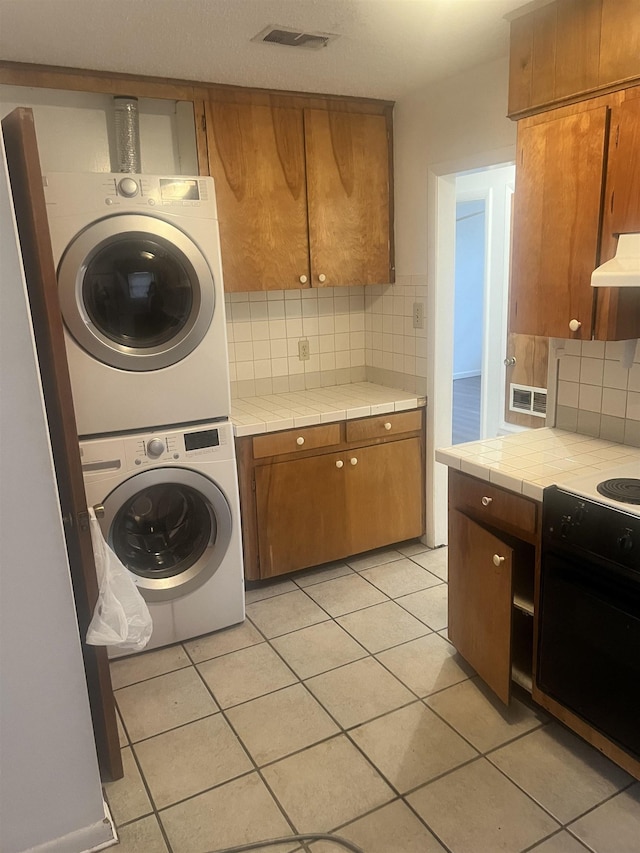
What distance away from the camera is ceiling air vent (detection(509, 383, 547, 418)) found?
3.54 m

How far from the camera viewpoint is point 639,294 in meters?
2.00

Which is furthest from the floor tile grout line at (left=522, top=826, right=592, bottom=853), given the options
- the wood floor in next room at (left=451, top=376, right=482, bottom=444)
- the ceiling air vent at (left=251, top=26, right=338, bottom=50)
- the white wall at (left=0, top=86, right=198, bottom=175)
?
the wood floor in next room at (left=451, top=376, right=482, bottom=444)

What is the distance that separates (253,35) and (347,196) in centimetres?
104

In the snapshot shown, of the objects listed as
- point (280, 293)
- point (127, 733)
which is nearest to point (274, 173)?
point (280, 293)

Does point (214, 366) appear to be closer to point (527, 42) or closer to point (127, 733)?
point (127, 733)

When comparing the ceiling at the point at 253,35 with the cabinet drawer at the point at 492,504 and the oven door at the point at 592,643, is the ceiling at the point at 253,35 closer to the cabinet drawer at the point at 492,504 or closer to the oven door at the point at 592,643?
the cabinet drawer at the point at 492,504

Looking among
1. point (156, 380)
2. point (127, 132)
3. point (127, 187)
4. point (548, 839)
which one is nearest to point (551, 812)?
point (548, 839)

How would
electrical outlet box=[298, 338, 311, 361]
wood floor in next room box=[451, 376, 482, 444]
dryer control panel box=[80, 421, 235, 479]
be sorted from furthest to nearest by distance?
1. wood floor in next room box=[451, 376, 482, 444]
2. electrical outlet box=[298, 338, 311, 361]
3. dryer control panel box=[80, 421, 235, 479]

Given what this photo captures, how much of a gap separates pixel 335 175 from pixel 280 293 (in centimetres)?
66

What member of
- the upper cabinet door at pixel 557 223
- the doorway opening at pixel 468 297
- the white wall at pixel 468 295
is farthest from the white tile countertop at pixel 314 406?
the white wall at pixel 468 295

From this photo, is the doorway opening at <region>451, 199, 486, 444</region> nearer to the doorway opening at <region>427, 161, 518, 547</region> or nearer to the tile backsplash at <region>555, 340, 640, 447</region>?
the doorway opening at <region>427, 161, 518, 547</region>

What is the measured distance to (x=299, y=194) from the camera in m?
3.04

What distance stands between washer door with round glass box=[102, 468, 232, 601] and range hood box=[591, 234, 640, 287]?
161 cm

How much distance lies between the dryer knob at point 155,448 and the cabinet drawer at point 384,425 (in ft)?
3.20
